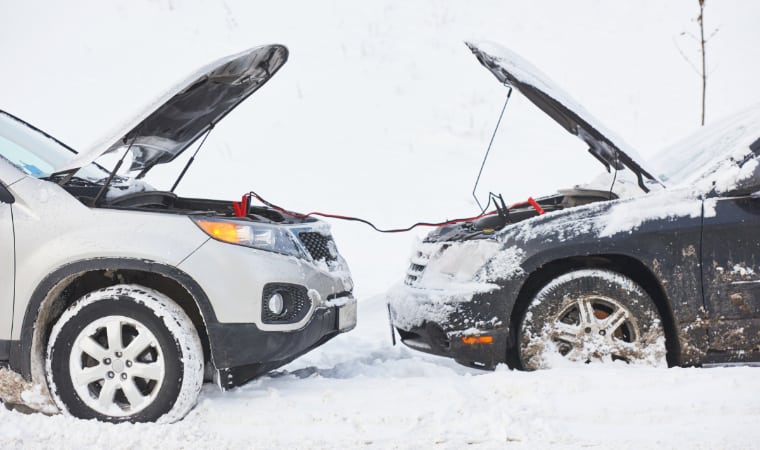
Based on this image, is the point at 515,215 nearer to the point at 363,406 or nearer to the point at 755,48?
the point at 363,406

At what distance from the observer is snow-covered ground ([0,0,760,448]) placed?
12.2 ft

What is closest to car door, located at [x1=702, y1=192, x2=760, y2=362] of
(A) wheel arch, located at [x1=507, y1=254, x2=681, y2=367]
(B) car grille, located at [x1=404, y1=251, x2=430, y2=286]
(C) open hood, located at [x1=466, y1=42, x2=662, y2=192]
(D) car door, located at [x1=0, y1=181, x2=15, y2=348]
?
(A) wheel arch, located at [x1=507, y1=254, x2=681, y2=367]

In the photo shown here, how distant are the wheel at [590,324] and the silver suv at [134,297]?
1.21 m

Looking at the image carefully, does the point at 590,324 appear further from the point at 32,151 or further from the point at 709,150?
the point at 32,151

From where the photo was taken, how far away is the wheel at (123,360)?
3783mm

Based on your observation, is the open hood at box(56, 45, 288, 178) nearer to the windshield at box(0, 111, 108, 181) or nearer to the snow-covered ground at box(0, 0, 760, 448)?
the windshield at box(0, 111, 108, 181)

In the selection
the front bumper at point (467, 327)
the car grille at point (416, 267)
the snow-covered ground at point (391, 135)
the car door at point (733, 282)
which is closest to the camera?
the snow-covered ground at point (391, 135)

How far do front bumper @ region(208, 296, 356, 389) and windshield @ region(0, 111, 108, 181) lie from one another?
1.34 meters

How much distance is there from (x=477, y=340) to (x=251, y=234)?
1379 millimetres

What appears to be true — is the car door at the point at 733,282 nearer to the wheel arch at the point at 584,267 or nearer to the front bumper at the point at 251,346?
the wheel arch at the point at 584,267

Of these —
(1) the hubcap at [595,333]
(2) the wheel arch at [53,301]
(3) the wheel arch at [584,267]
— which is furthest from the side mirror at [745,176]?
(2) the wheel arch at [53,301]

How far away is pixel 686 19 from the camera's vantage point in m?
16.2

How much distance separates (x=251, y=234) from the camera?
13.2ft

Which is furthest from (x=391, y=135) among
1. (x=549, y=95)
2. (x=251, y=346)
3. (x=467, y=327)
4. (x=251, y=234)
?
(x=251, y=346)
